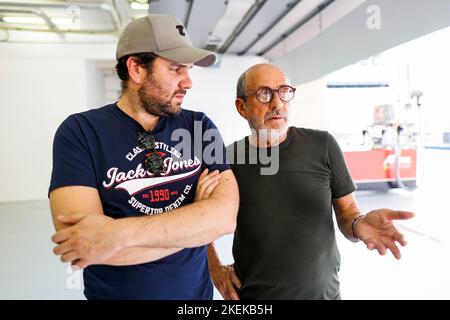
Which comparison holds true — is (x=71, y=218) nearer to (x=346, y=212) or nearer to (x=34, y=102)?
(x=346, y=212)

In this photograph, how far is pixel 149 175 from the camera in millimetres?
1055

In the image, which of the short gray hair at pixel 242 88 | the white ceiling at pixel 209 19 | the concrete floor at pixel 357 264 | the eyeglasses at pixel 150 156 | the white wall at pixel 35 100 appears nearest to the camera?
the eyeglasses at pixel 150 156

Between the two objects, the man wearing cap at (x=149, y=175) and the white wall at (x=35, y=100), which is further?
the white wall at (x=35, y=100)

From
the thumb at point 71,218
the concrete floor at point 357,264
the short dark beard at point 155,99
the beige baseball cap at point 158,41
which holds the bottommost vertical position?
the concrete floor at point 357,264

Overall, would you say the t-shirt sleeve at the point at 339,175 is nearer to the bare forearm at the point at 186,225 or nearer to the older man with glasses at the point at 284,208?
the older man with glasses at the point at 284,208

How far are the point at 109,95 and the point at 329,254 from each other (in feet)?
34.8

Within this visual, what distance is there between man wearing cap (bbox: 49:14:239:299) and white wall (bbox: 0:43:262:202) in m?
6.46

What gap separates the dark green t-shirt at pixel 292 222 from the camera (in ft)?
4.05

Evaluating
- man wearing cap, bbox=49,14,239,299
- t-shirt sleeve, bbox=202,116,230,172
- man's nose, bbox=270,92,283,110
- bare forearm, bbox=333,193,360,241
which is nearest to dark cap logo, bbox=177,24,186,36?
man wearing cap, bbox=49,14,239,299

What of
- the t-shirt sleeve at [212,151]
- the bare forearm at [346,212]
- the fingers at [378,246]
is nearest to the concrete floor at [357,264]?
the bare forearm at [346,212]

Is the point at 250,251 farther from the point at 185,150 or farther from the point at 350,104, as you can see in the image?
the point at 350,104

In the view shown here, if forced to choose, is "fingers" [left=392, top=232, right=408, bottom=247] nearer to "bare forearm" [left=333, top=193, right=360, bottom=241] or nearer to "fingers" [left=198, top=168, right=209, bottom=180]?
"bare forearm" [left=333, top=193, right=360, bottom=241]

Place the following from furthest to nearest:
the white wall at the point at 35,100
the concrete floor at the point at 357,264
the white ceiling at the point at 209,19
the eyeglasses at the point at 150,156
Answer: the white wall at the point at 35,100
the white ceiling at the point at 209,19
the concrete floor at the point at 357,264
the eyeglasses at the point at 150,156

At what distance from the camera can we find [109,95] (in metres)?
10.8
